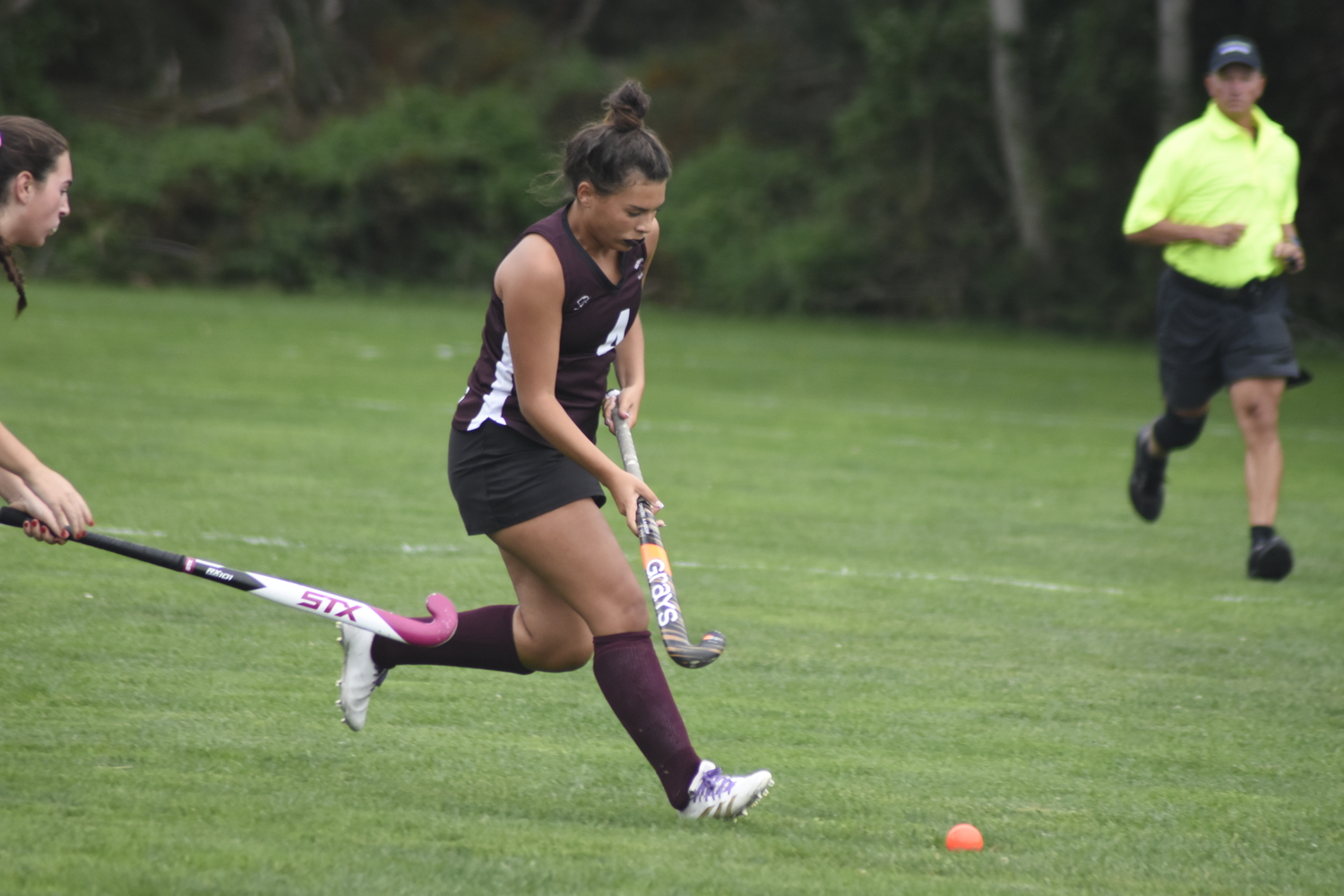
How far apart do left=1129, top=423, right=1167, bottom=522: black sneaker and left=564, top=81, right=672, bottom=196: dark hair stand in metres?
4.82

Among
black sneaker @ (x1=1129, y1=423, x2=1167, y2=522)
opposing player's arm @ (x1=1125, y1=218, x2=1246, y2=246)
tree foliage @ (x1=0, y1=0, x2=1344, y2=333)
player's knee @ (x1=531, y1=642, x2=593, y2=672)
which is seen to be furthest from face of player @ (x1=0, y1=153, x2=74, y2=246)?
tree foliage @ (x1=0, y1=0, x2=1344, y2=333)

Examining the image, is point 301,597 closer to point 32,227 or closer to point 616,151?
point 32,227

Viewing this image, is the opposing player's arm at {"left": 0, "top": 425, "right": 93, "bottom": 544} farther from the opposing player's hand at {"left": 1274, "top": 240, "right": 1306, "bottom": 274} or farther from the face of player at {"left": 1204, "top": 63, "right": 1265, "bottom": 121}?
the face of player at {"left": 1204, "top": 63, "right": 1265, "bottom": 121}

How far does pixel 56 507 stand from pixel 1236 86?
18.8 feet

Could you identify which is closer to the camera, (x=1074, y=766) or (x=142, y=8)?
(x=1074, y=766)

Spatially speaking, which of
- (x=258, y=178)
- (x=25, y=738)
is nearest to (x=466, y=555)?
(x=25, y=738)

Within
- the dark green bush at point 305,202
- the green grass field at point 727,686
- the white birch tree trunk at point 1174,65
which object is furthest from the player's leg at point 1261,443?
the dark green bush at point 305,202

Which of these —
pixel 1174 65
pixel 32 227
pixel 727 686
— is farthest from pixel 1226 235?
Answer: pixel 1174 65

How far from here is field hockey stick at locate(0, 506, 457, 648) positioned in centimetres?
376

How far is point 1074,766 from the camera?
4449 millimetres

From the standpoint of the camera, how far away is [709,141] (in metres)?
32.5

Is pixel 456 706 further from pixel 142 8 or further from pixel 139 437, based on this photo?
pixel 142 8

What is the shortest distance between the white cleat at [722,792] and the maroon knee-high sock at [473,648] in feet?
2.34

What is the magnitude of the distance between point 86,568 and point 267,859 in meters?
3.25
